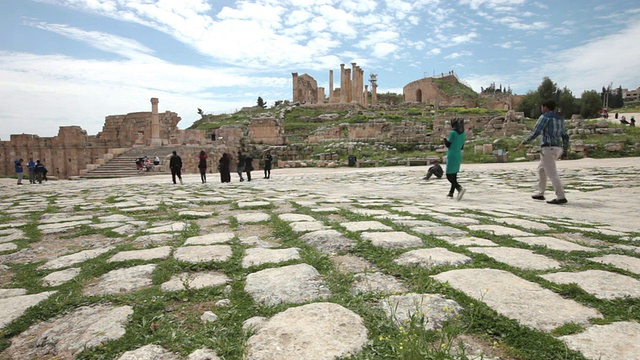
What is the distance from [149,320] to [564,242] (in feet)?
10.1

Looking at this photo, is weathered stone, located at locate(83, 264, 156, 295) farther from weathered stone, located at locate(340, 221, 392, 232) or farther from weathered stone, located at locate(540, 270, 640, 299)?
weathered stone, located at locate(540, 270, 640, 299)

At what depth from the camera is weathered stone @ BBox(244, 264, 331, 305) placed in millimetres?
1897

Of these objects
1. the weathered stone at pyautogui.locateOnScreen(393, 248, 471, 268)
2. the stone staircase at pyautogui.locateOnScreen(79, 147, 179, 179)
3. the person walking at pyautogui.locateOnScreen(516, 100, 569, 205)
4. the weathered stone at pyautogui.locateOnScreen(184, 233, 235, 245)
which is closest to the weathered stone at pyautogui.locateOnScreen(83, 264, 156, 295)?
the weathered stone at pyautogui.locateOnScreen(184, 233, 235, 245)

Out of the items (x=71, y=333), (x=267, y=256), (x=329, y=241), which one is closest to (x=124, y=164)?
(x=329, y=241)

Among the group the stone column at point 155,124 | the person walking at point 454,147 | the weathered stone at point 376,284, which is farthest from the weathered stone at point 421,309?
the stone column at point 155,124

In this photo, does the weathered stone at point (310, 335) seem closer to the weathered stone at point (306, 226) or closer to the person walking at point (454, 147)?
the weathered stone at point (306, 226)

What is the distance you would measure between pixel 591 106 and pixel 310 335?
55.0 metres

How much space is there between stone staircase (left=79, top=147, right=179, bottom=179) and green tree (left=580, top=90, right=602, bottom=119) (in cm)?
4692

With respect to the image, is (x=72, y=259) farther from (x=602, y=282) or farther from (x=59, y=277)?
(x=602, y=282)

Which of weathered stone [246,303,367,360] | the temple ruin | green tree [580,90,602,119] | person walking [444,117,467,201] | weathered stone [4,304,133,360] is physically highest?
the temple ruin

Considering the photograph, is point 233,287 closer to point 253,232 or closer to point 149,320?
point 149,320

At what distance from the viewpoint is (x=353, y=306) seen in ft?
5.73

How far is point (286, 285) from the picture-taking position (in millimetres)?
2061

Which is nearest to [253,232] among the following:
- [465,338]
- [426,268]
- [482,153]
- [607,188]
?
[426,268]
